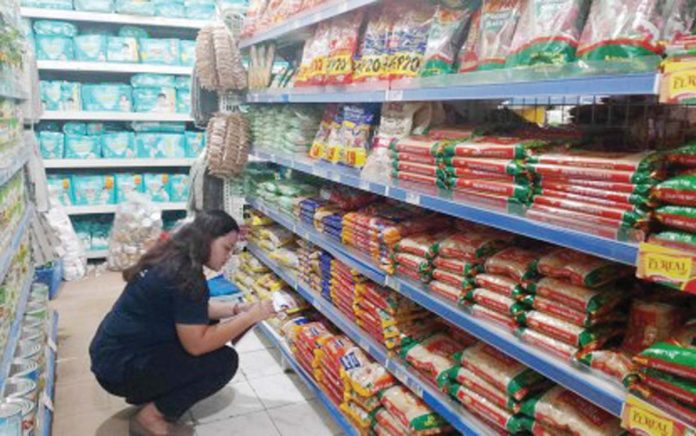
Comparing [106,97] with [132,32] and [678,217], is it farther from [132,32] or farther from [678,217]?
[678,217]

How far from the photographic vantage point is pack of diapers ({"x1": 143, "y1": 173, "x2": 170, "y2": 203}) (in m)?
5.97

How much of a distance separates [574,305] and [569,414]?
12.0 inches

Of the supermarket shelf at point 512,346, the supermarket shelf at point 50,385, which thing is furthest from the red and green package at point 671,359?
the supermarket shelf at point 50,385

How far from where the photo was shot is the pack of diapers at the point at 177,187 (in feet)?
19.9

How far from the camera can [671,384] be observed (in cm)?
125

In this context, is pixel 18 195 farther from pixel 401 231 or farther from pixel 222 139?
pixel 401 231

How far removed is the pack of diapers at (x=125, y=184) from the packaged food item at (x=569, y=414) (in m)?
5.09

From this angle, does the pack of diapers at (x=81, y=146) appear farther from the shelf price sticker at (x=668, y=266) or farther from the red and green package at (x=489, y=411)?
the shelf price sticker at (x=668, y=266)

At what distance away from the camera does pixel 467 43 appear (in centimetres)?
201

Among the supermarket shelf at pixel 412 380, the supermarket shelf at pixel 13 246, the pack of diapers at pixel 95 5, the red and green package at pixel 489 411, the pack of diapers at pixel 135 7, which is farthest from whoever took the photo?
the pack of diapers at pixel 135 7

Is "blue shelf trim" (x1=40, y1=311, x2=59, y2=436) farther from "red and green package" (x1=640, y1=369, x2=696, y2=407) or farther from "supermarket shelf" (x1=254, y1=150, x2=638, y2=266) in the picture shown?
"red and green package" (x1=640, y1=369, x2=696, y2=407)

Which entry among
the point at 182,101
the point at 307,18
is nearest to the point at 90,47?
the point at 182,101

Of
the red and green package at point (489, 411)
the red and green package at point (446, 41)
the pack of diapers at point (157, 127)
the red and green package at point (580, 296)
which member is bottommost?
the red and green package at point (489, 411)

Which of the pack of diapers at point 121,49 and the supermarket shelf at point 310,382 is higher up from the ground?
the pack of diapers at point 121,49
